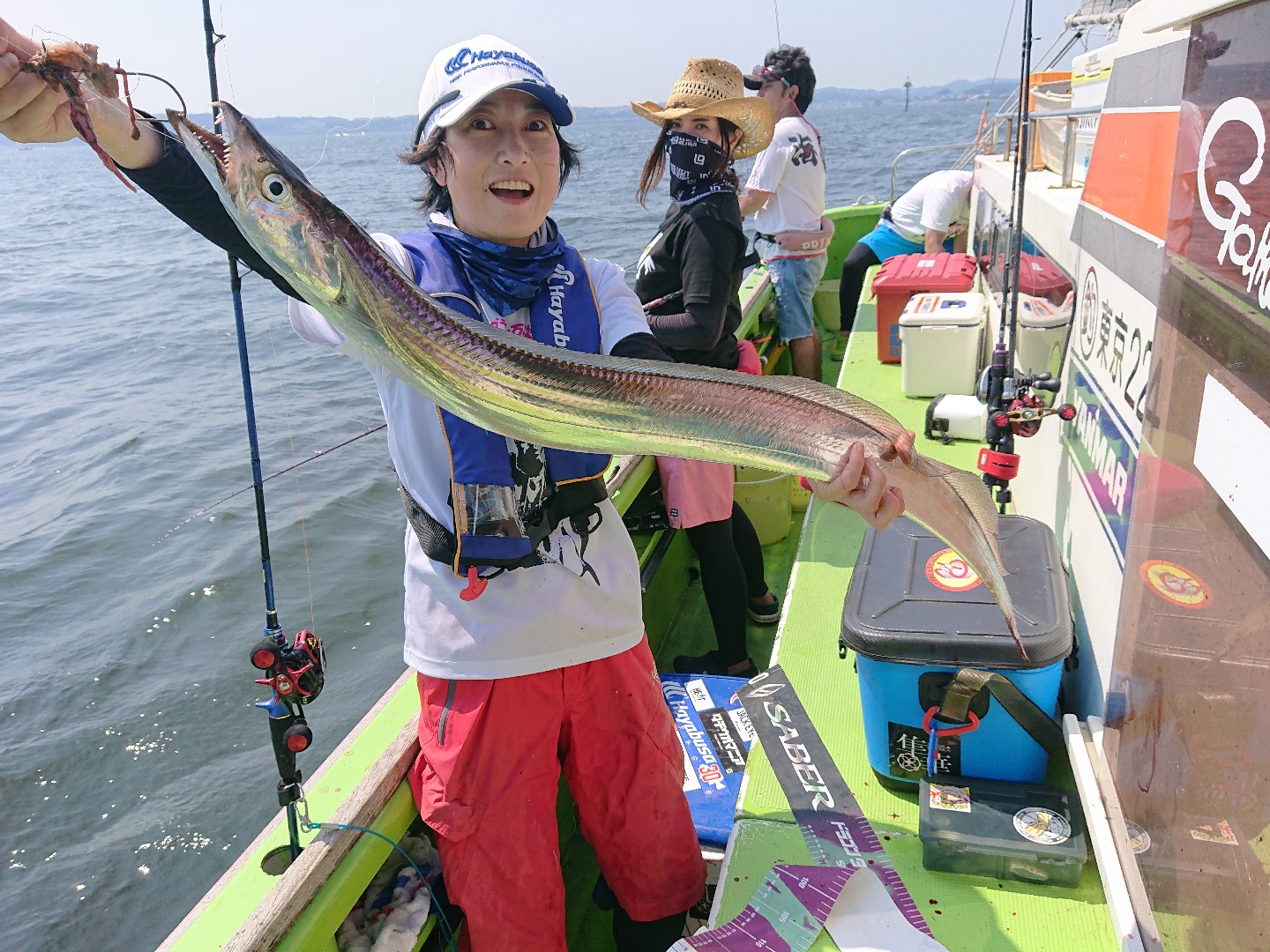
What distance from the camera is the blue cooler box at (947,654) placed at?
249cm

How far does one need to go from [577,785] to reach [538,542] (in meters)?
0.69

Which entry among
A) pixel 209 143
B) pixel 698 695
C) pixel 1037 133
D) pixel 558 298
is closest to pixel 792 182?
pixel 1037 133

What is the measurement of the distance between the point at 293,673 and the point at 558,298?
4.22 ft

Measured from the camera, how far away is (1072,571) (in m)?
3.01

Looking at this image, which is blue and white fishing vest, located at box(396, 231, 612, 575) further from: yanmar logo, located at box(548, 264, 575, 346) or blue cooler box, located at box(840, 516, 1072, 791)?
blue cooler box, located at box(840, 516, 1072, 791)

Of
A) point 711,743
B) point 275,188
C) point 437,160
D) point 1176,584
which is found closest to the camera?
point 275,188

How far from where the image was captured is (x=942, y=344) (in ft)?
18.4

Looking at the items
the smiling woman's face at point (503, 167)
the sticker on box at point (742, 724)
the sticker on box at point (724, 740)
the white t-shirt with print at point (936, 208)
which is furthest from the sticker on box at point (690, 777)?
the white t-shirt with print at point (936, 208)

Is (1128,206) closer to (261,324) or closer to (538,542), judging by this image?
(538,542)

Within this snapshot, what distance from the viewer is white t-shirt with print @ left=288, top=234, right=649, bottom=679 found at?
2.10 meters

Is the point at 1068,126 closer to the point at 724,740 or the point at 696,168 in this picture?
the point at 696,168

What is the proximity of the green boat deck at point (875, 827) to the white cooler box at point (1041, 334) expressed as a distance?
Answer: 1.22 m

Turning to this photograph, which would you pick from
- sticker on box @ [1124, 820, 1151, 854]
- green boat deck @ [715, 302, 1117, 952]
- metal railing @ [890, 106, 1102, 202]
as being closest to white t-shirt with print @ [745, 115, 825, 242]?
metal railing @ [890, 106, 1102, 202]

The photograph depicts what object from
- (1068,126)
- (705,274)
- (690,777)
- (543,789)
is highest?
(1068,126)
